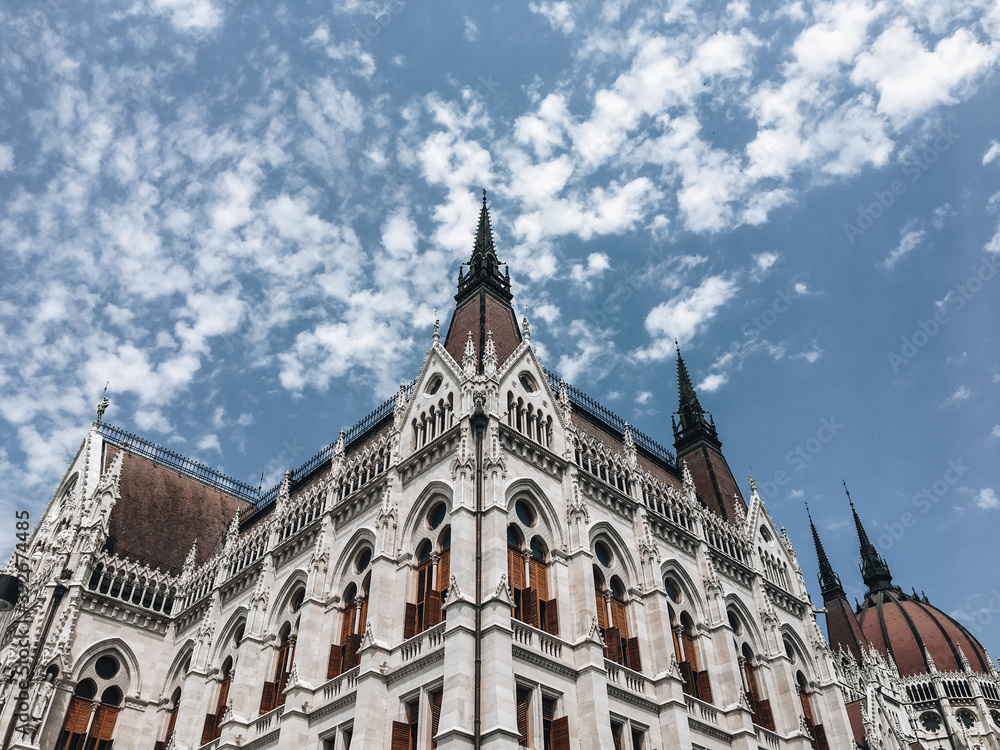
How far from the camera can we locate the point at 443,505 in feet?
111

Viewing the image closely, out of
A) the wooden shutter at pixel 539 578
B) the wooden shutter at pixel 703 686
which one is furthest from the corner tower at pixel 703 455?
the wooden shutter at pixel 539 578

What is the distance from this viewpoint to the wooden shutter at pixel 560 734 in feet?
91.5

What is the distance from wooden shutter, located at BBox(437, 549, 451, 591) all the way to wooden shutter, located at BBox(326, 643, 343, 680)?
5658 mm

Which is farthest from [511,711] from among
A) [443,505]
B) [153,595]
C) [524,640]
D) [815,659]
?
[153,595]

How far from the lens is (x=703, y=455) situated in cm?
5247

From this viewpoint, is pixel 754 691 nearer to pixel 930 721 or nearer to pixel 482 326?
pixel 482 326

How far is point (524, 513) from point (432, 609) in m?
5.72

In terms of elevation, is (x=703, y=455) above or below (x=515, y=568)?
above

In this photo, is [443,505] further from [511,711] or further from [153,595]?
[153,595]

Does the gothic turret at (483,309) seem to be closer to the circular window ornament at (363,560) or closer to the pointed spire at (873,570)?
the circular window ornament at (363,560)

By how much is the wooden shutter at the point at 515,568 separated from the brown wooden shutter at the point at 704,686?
10402 mm

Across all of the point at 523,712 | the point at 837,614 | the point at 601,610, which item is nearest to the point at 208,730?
the point at 523,712

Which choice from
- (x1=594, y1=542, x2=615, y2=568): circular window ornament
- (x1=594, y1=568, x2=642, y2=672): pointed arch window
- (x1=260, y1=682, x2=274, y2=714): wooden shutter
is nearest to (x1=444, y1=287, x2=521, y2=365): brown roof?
(x1=594, y1=542, x2=615, y2=568): circular window ornament

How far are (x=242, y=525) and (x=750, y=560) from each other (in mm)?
30961
